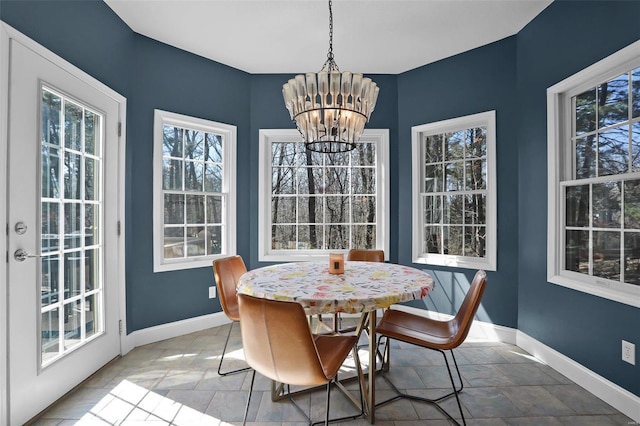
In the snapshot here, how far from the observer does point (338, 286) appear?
6.00 ft

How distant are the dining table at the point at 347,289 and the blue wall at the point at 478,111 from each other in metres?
1.38

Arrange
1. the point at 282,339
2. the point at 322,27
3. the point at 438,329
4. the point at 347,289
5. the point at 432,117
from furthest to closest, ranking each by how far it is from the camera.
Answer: the point at 432,117, the point at 322,27, the point at 438,329, the point at 347,289, the point at 282,339

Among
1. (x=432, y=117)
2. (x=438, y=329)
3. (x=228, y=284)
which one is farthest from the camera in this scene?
(x=432, y=117)

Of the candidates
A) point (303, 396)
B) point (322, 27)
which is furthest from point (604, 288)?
point (322, 27)

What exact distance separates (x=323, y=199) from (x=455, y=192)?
1.48m

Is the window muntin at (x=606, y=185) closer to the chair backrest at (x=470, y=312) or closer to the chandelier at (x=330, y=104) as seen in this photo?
the chair backrest at (x=470, y=312)

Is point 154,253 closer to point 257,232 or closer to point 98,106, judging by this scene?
point 257,232

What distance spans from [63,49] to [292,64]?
82.5 inches

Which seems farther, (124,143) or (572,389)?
(124,143)

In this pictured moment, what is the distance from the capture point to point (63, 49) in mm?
2141

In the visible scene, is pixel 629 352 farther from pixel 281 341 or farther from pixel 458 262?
pixel 281 341

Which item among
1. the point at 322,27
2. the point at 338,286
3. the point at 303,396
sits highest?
the point at 322,27

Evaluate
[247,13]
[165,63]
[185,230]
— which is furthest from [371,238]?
[165,63]

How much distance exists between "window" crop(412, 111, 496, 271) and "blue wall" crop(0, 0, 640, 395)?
3.8 inches
